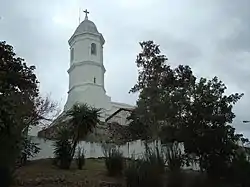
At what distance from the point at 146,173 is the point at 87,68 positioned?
3015 centimetres

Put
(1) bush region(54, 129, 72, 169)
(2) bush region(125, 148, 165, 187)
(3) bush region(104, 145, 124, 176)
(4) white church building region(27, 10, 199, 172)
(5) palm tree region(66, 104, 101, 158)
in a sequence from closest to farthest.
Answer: (2) bush region(125, 148, 165, 187), (3) bush region(104, 145, 124, 176), (1) bush region(54, 129, 72, 169), (5) palm tree region(66, 104, 101, 158), (4) white church building region(27, 10, 199, 172)

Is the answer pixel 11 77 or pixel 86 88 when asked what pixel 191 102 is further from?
pixel 86 88

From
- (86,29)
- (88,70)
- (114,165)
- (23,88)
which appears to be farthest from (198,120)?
(86,29)

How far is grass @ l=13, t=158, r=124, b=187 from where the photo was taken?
1608 cm

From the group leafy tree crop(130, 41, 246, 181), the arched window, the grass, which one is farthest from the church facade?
the grass

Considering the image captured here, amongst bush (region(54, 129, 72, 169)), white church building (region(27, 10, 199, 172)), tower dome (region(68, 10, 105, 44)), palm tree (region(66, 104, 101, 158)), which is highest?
tower dome (region(68, 10, 105, 44))

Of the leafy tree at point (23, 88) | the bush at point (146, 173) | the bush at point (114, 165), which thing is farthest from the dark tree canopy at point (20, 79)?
the bush at point (146, 173)

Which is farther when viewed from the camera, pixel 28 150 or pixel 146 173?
pixel 28 150

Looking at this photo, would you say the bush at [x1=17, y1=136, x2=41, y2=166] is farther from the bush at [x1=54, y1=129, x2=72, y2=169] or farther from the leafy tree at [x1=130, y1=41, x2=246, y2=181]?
the leafy tree at [x1=130, y1=41, x2=246, y2=181]

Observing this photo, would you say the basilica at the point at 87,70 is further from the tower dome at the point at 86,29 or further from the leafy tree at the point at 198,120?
the leafy tree at the point at 198,120

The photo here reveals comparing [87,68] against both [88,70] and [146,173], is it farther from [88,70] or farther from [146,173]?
[146,173]

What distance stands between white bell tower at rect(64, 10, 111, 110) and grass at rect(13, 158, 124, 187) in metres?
22.6

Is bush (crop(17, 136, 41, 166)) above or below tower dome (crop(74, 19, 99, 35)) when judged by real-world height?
below

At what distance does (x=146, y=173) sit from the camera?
14781mm
